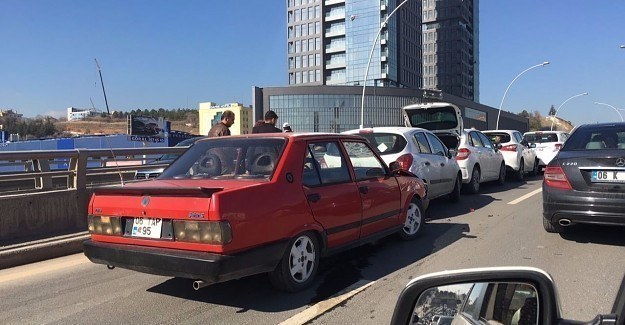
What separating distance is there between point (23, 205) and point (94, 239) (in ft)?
8.64

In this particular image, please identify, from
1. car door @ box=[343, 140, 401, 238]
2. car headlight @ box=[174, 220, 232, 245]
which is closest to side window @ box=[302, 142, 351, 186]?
car door @ box=[343, 140, 401, 238]

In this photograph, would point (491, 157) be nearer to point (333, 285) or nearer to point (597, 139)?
point (597, 139)

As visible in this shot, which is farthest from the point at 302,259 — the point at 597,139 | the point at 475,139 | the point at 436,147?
the point at 475,139

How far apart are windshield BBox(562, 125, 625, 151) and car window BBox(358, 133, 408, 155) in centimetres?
270

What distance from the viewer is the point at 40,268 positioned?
5977mm

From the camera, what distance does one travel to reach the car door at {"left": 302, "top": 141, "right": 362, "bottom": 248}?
4.92 m

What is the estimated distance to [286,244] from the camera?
446 cm

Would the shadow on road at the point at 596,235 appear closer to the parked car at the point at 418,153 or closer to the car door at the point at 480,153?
the parked car at the point at 418,153

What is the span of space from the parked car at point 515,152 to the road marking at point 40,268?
1216 cm

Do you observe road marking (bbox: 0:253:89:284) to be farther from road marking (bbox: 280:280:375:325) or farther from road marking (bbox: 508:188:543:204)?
road marking (bbox: 508:188:543:204)

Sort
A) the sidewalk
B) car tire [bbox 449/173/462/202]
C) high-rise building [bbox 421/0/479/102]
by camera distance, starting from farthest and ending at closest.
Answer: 1. high-rise building [bbox 421/0/479/102]
2. car tire [bbox 449/173/462/202]
3. the sidewalk

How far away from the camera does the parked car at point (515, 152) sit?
590 inches

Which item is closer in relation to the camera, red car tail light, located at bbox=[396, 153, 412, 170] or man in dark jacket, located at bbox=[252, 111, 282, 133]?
red car tail light, located at bbox=[396, 153, 412, 170]

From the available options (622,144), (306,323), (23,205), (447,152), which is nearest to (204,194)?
(306,323)
